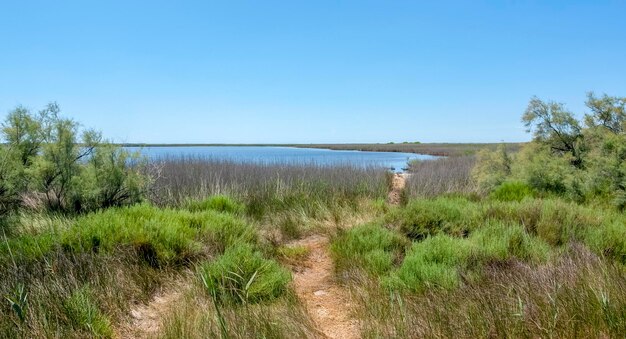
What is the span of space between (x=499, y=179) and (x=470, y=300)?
8.25 meters

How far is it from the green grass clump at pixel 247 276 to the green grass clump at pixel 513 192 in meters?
5.94

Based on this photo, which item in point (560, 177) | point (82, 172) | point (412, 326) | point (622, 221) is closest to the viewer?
point (412, 326)

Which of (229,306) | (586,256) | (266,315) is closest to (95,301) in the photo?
(229,306)

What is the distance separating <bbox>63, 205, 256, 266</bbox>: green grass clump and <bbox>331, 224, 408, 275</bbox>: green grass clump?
4.46 feet

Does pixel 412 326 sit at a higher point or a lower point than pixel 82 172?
lower

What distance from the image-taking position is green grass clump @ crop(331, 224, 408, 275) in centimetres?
473

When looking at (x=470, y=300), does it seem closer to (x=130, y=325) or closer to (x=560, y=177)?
(x=130, y=325)

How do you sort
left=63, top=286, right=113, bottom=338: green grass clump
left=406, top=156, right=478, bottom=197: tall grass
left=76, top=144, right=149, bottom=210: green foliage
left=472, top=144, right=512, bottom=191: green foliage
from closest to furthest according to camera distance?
left=63, top=286, right=113, bottom=338: green grass clump → left=76, top=144, right=149, bottom=210: green foliage → left=472, top=144, right=512, bottom=191: green foliage → left=406, top=156, right=478, bottom=197: tall grass

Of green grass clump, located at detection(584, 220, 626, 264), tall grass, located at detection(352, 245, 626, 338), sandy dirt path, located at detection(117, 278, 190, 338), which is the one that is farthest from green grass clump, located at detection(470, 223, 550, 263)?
sandy dirt path, located at detection(117, 278, 190, 338)

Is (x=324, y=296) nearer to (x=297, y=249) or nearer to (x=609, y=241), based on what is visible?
(x=297, y=249)

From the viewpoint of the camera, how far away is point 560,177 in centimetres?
873

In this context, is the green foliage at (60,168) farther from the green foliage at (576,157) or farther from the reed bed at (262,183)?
the green foliage at (576,157)

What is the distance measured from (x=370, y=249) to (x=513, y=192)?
4885 millimetres

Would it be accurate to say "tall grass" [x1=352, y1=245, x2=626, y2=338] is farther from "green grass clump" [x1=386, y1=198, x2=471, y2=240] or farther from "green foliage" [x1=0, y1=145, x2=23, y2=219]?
"green foliage" [x1=0, y1=145, x2=23, y2=219]
